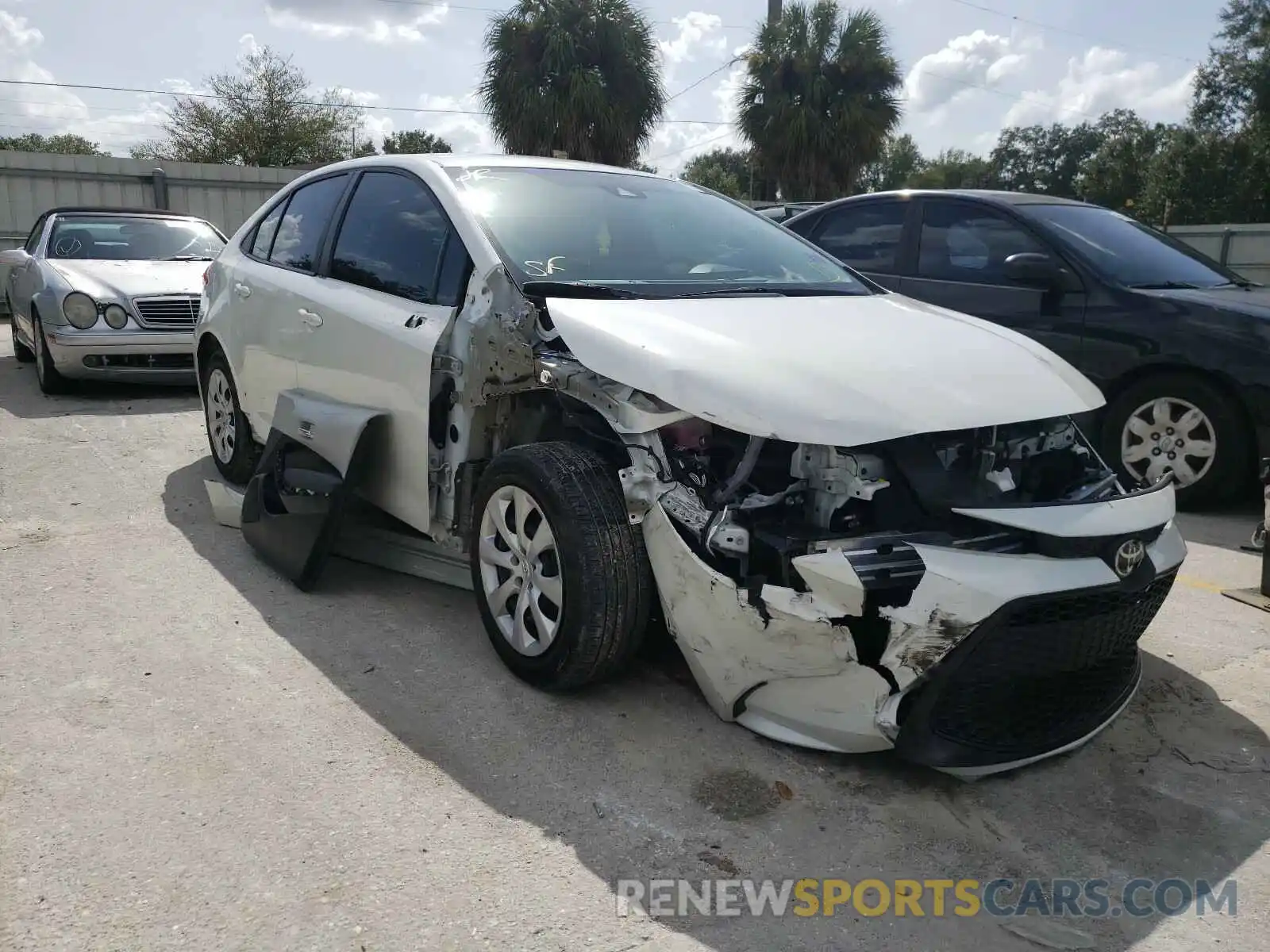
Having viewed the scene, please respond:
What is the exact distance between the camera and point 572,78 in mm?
20219

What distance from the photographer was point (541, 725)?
297 cm

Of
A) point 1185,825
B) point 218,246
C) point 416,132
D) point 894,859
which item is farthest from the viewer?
point 416,132

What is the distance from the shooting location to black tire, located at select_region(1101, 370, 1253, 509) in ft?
16.7

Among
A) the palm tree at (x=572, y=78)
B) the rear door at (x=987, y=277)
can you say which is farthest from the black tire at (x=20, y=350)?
the palm tree at (x=572, y=78)

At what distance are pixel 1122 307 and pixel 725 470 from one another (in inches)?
140

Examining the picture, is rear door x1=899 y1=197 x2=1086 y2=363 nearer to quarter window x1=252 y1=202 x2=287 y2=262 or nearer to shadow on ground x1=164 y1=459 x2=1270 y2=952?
shadow on ground x1=164 y1=459 x2=1270 y2=952

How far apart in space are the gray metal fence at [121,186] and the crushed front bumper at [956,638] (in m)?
13.8

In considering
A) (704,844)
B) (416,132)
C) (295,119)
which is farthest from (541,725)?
(416,132)

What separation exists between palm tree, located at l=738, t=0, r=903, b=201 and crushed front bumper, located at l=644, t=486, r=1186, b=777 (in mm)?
19531

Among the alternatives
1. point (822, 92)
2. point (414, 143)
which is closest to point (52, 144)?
point (414, 143)

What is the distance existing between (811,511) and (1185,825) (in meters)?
1.24

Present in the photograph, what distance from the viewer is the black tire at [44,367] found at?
775cm


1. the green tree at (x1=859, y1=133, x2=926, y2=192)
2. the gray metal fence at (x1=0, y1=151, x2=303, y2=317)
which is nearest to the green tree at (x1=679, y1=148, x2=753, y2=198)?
the green tree at (x1=859, y1=133, x2=926, y2=192)

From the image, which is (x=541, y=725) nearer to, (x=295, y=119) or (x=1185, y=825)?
(x=1185, y=825)
